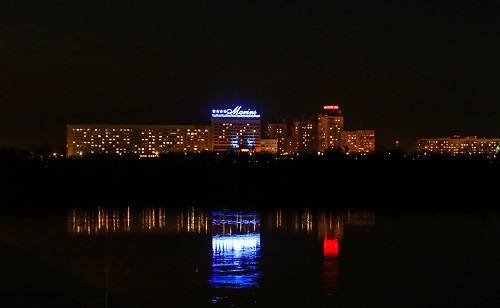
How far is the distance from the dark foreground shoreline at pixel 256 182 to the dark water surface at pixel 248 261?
819 centimetres

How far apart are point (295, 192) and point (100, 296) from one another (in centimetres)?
2703

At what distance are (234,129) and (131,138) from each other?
14.6 meters

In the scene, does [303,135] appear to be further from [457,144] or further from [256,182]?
[256,182]

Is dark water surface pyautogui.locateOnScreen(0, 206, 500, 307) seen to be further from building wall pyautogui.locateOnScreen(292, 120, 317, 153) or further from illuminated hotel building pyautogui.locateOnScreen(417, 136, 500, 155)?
building wall pyautogui.locateOnScreen(292, 120, 317, 153)

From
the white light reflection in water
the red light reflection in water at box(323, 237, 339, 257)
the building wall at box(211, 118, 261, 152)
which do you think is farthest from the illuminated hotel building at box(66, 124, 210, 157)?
the red light reflection in water at box(323, 237, 339, 257)

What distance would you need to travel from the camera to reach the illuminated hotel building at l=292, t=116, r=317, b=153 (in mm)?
112812

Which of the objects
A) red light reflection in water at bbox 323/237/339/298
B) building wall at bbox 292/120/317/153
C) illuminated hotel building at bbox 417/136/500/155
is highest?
building wall at bbox 292/120/317/153

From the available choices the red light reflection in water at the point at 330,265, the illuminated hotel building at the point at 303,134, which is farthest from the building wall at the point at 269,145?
the red light reflection in water at the point at 330,265

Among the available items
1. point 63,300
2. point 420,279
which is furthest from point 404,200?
point 63,300

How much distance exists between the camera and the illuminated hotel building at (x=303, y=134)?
4441 inches

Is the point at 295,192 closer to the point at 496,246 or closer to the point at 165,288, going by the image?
the point at 496,246

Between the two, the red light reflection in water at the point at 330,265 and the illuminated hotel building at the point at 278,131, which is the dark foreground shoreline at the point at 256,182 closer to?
the red light reflection in water at the point at 330,265

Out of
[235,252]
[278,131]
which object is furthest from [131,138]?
[235,252]

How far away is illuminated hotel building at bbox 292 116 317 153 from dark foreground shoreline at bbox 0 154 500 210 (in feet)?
213
